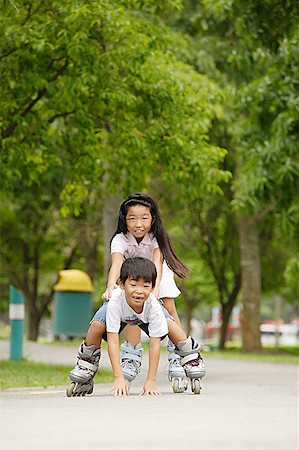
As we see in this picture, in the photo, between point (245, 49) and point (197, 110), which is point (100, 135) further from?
point (245, 49)

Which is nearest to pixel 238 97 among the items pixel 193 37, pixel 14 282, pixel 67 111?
pixel 67 111

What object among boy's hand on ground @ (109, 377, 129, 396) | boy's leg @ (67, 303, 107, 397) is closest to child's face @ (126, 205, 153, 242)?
boy's leg @ (67, 303, 107, 397)

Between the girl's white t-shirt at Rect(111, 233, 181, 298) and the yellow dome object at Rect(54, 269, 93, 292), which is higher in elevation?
the girl's white t-shirt at Rect(111, 233, 181, 298)

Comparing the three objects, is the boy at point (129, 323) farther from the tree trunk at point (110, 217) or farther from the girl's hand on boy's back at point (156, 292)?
the tree trunk at point (110, 217)

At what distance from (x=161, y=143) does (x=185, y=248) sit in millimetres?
21007

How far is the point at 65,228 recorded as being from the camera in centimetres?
3375

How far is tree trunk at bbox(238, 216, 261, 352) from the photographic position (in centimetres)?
2550

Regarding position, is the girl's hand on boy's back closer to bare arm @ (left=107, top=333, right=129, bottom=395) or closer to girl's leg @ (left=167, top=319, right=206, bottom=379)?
girl's leg @ (left=167, top=319, right=206, bottom=379)

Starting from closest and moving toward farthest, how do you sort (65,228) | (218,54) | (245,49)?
(245,49)
(218,54)
(65,228)

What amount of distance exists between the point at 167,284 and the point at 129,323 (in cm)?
68

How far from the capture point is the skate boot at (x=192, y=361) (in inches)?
331

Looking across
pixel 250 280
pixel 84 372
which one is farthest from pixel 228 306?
pixel 84 372

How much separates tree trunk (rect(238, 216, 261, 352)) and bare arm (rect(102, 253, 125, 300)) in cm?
1702

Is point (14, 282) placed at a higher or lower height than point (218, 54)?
lower
